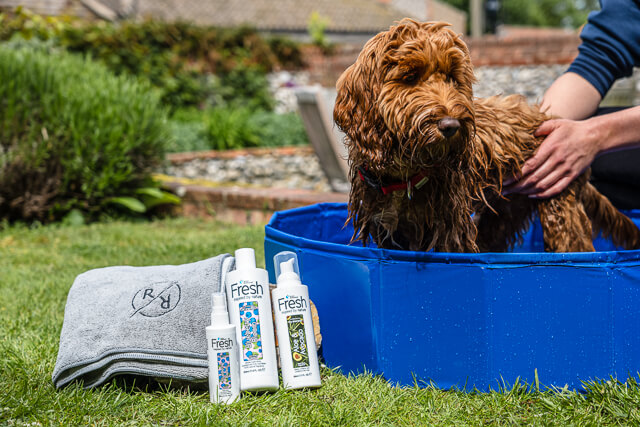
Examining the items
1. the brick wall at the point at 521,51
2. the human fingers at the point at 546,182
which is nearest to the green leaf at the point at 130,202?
the human fingers at the point at 546,182

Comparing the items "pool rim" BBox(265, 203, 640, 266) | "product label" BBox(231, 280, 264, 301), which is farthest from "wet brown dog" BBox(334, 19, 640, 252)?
"product label" BBox(231, 280, 264, 301)

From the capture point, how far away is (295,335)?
2484mm

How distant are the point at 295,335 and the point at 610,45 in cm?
279

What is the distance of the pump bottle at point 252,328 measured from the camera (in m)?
2.43

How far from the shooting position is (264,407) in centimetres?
237

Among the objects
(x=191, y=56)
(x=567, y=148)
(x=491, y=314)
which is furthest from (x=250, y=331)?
(x=191, y=56)

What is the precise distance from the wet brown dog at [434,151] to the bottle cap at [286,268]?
1.14 ft

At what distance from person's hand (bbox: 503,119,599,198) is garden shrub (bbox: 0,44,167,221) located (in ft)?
16.4

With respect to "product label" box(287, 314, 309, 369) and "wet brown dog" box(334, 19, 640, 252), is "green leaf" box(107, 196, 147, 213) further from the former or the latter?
"product label" box(287, 314, 309, 369)

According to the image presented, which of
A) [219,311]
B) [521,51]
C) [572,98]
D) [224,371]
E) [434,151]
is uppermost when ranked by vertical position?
[434,151]

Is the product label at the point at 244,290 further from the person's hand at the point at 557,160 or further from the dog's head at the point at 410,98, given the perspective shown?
the person's hand at the point at 557,160

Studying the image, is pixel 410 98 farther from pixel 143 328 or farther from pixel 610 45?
pixel 610 45

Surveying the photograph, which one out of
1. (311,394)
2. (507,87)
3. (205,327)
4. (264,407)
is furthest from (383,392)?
(507,87)

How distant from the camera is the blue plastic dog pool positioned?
229cm
